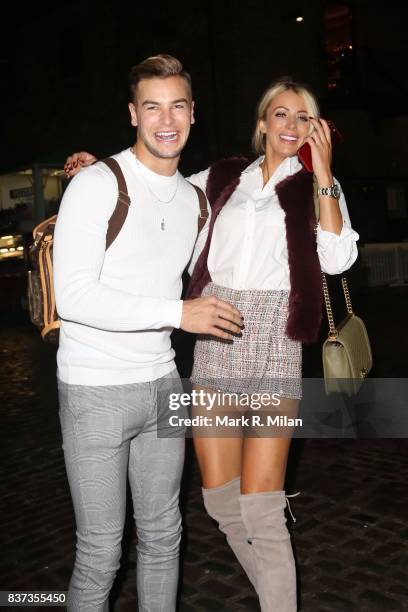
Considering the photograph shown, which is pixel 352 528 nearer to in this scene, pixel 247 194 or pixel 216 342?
pixel 216 342

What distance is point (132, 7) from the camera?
17.1 m

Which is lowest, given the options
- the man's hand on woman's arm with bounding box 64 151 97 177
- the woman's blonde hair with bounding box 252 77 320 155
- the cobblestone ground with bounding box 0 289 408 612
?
the cobblestone ground with bounding box 0 289 408 612

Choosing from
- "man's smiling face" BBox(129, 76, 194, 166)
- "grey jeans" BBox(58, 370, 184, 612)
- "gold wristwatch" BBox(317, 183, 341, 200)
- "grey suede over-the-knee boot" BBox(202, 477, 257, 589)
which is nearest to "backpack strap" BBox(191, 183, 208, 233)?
"man's smiling face" BBox(129, 76, 194, 166)

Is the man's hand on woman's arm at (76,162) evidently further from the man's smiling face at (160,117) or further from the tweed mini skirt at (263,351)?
the tweed mini skirt at (263,351)

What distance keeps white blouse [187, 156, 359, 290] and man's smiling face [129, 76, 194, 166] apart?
46 centimetres

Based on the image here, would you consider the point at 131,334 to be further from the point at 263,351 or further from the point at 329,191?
the point at 329,191

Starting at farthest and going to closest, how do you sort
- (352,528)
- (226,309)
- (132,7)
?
(132,7) < (352,528) < (226,309)

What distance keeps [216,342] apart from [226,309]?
25.8 inches

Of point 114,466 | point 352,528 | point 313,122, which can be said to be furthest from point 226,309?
point 352,528

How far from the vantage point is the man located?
1.91 meters

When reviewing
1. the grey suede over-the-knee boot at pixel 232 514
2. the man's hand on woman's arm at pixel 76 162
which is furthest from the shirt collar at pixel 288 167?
the grey suede over-the-knee boot at pixel 232 514

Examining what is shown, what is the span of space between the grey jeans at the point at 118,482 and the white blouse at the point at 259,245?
56cm

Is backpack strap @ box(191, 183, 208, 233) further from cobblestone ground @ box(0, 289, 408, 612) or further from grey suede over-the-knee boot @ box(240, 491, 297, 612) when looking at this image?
cobblestone ground @ box(0, 289, 408, 612)

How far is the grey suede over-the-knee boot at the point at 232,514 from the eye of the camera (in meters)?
2.56
